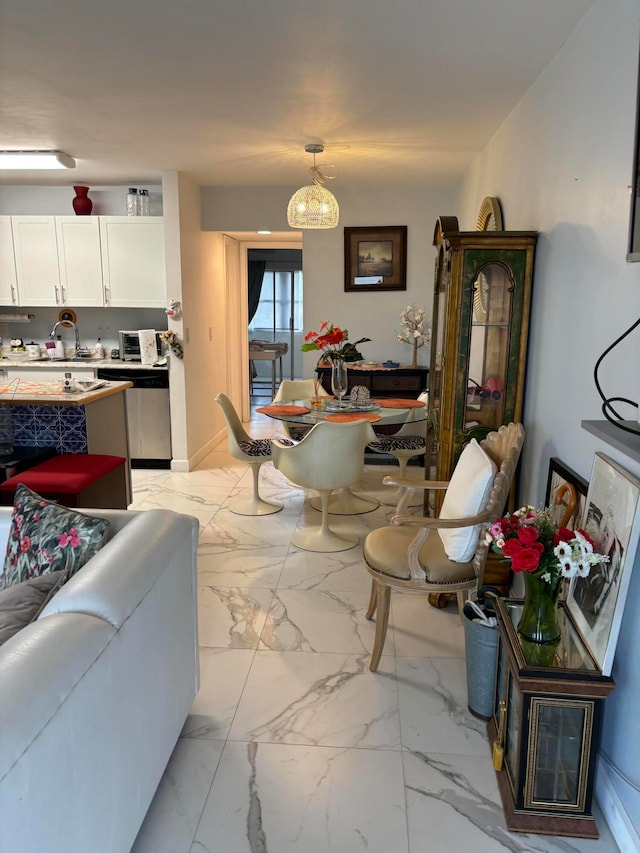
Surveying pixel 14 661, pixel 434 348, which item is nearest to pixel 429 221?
pixel 434 348

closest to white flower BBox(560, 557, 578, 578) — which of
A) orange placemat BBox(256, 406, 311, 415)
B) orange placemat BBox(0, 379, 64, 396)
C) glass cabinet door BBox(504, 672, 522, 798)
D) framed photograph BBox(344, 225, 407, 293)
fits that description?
glass cabinet door BBox(504, 672, 522, 798)

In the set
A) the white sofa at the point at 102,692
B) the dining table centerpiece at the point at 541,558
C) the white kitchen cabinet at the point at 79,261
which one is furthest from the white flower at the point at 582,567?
the white kitchen cabinet at the point at 79,261

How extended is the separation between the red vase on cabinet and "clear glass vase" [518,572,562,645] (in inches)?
205

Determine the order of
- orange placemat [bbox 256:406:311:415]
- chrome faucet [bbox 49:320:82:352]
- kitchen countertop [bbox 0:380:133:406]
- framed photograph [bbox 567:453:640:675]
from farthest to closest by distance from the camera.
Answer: chrome faucet [bbox 49:320:82:352]
orange placemat [bbox 256:406:311:415]
kitchen countertop [bbox 0:380:133:406]
framed photograph [bbox 567:453:640:675]

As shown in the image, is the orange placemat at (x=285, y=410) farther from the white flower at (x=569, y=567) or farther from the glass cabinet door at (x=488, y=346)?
the white flower at (x=569, y=567)

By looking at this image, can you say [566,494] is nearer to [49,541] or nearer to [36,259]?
[49,541]

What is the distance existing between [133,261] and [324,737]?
14.9 ft

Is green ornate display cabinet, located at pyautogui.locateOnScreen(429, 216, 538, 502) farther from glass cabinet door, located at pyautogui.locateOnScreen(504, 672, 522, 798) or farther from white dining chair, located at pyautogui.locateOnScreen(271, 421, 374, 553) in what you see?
glass cabinet door, located at pyautogui.locateOnScreen(504, 672, 522, 798)

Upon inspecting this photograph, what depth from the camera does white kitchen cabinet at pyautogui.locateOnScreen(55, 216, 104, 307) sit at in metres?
5.49

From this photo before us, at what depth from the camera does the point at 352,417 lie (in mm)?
3920

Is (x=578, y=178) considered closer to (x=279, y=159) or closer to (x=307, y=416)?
(x=307, y=416)

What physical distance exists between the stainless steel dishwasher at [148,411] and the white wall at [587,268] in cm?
340

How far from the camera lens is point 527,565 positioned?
64.7 inches

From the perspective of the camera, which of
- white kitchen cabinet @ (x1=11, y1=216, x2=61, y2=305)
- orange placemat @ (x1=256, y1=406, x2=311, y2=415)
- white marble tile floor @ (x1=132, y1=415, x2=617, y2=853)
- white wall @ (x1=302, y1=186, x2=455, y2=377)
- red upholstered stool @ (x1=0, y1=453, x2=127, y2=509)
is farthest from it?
white wall @ (x1=302, y1=186, x2=455, y2=377)
